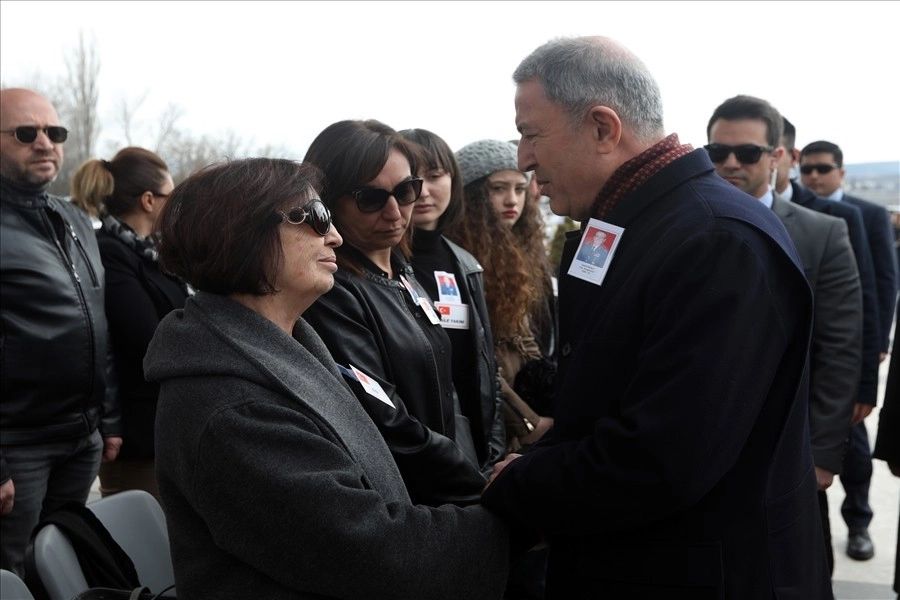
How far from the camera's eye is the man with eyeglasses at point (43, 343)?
130 inches

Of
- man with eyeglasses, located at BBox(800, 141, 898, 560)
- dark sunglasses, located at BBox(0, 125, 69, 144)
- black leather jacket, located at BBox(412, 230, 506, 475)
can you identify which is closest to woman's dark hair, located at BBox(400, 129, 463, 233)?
black leather jacket, located at BBox(412, 230, 506, 475)

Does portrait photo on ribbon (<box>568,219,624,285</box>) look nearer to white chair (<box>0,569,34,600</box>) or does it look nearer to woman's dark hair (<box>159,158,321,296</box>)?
woman's dark hair (<box>159,158,321,296</box>)

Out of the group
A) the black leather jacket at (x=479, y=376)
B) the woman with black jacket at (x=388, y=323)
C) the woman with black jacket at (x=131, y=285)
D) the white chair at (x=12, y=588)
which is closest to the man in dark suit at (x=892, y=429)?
the black leather jacket at (x=479, y=376)

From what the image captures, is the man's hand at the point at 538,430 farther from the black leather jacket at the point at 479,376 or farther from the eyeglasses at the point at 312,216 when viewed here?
the eyeglasses at the point at 312,216

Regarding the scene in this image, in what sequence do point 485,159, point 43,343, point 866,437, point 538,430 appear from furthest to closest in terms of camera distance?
point 866,437
point 485,159
point 538,430
point 43,343

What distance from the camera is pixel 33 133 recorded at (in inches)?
144

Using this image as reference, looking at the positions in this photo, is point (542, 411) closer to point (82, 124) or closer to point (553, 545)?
point (553, 545)

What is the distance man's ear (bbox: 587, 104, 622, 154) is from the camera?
187cm

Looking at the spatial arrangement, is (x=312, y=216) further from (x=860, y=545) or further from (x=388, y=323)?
(x=860, y=545)

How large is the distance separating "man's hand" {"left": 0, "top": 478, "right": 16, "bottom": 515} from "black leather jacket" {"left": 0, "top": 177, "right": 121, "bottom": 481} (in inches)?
1.2

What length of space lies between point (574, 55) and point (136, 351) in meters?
2.72

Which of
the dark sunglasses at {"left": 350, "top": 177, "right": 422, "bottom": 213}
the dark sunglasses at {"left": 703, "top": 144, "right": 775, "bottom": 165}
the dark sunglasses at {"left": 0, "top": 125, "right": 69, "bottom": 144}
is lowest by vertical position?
the dark sunglasses at {"left": 703, "top": 144, "right": 775, "bottom": 165}

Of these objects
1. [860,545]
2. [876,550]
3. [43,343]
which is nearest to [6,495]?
[43,343]

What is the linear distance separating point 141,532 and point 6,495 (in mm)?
1033
